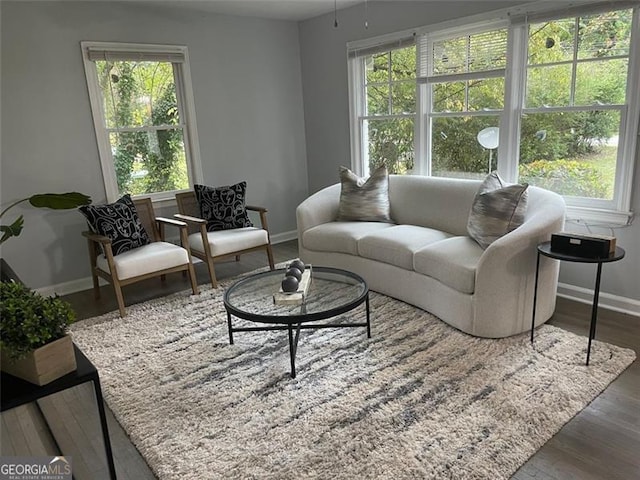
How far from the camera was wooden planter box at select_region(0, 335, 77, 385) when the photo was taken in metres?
1.35

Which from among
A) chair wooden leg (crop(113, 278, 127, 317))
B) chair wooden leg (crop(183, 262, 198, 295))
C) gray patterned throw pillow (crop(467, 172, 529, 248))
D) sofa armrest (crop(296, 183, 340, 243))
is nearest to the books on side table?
gray patterned throw pillow (crop(467, 172, 529, 248))

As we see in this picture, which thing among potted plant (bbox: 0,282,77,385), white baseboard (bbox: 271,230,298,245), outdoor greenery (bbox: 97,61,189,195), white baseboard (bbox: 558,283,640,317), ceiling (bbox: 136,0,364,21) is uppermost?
ceiling (bbox: 136,0,364,21)

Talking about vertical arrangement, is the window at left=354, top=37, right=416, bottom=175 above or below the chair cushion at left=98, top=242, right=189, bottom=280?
above

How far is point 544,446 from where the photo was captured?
1.98 metres

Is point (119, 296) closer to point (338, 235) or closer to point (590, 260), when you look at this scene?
point (338, 235)

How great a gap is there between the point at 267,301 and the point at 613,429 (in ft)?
5.86

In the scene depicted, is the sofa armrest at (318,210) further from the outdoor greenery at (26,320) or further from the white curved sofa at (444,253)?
the outdoor greenery at (26,320)

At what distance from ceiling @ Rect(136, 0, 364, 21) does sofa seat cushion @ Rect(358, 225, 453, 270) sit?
226 cm

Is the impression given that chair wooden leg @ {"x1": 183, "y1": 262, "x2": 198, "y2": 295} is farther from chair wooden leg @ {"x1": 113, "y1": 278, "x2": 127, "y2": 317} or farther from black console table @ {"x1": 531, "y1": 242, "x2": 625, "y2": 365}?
black console table @ {"x1": 531, "y1": 242, "x2": 625, "y2": 365}

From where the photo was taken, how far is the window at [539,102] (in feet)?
10.1

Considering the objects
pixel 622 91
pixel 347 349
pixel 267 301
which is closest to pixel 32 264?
pixel 267 301

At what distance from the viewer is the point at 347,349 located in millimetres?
2834

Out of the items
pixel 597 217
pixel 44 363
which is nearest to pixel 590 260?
pixel 597 217

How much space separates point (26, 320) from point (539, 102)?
11.3 feet
